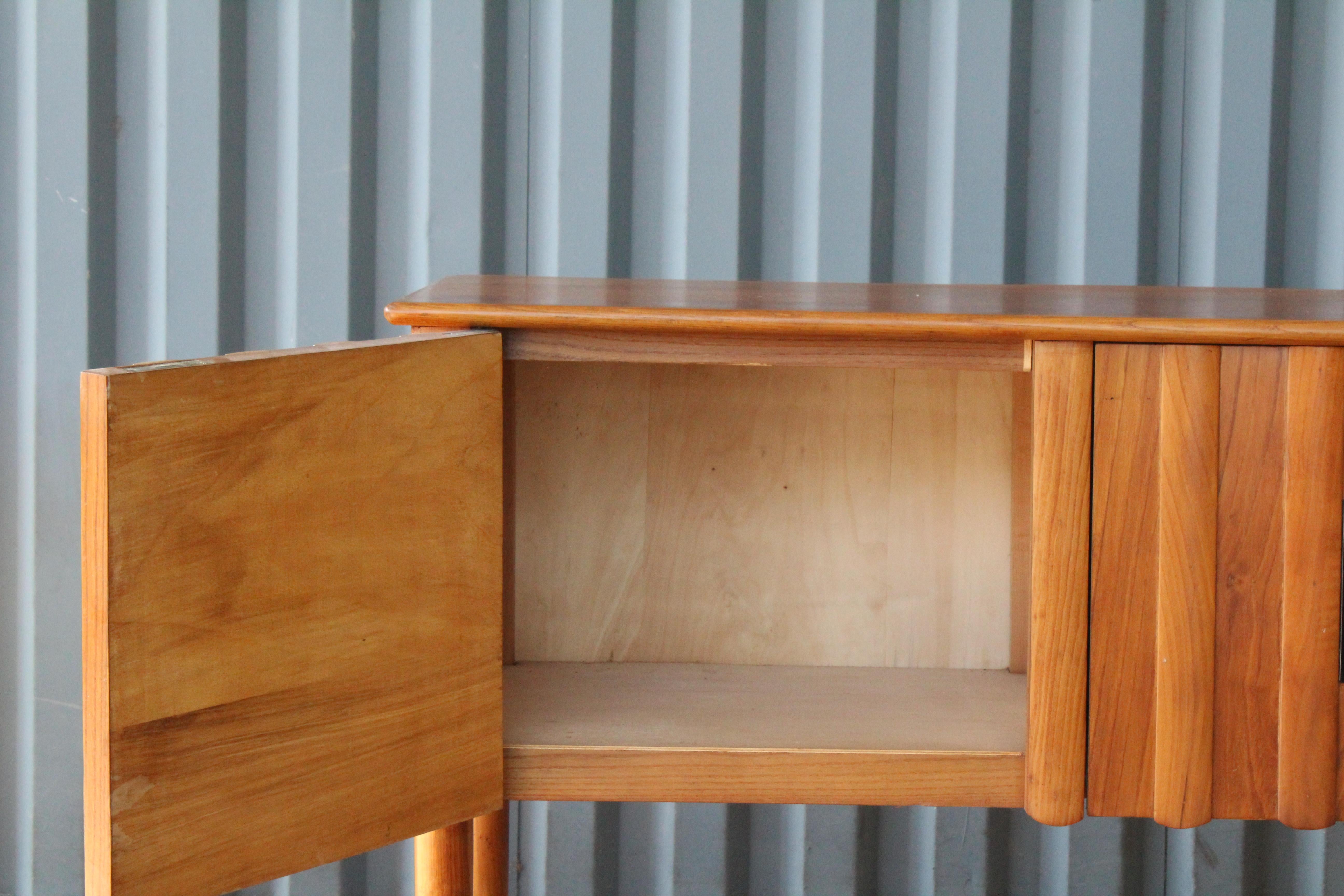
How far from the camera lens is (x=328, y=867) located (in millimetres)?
1572

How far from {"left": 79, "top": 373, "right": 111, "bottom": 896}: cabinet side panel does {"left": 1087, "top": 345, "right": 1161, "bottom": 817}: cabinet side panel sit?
0.58m

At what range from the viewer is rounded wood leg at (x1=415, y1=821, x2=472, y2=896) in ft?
2.76

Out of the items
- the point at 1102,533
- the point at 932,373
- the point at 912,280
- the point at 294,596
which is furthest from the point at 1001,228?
the point at 294,596

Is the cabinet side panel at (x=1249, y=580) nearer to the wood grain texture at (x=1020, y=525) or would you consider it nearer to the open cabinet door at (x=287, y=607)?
the wood grain texture at (x=1020, y=525)

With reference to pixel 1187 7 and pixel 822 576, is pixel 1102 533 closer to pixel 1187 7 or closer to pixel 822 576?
pixel 822 576

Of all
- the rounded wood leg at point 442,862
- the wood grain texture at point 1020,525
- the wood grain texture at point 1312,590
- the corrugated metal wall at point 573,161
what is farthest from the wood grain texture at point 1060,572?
the corrugated metal wall at point 573,161

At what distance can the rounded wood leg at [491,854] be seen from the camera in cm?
105

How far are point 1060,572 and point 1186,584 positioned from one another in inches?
3.2

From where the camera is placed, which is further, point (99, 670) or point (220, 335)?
point (220, 335)

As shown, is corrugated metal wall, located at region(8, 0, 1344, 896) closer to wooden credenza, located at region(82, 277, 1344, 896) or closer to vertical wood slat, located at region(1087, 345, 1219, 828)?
wooden credenza, located at region(82, 277, 1344, 896)

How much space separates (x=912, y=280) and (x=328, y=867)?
116 cm

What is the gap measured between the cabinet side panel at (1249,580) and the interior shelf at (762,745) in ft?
0.44

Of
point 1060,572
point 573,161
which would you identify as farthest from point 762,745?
point 573,161

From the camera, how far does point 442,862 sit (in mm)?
840
